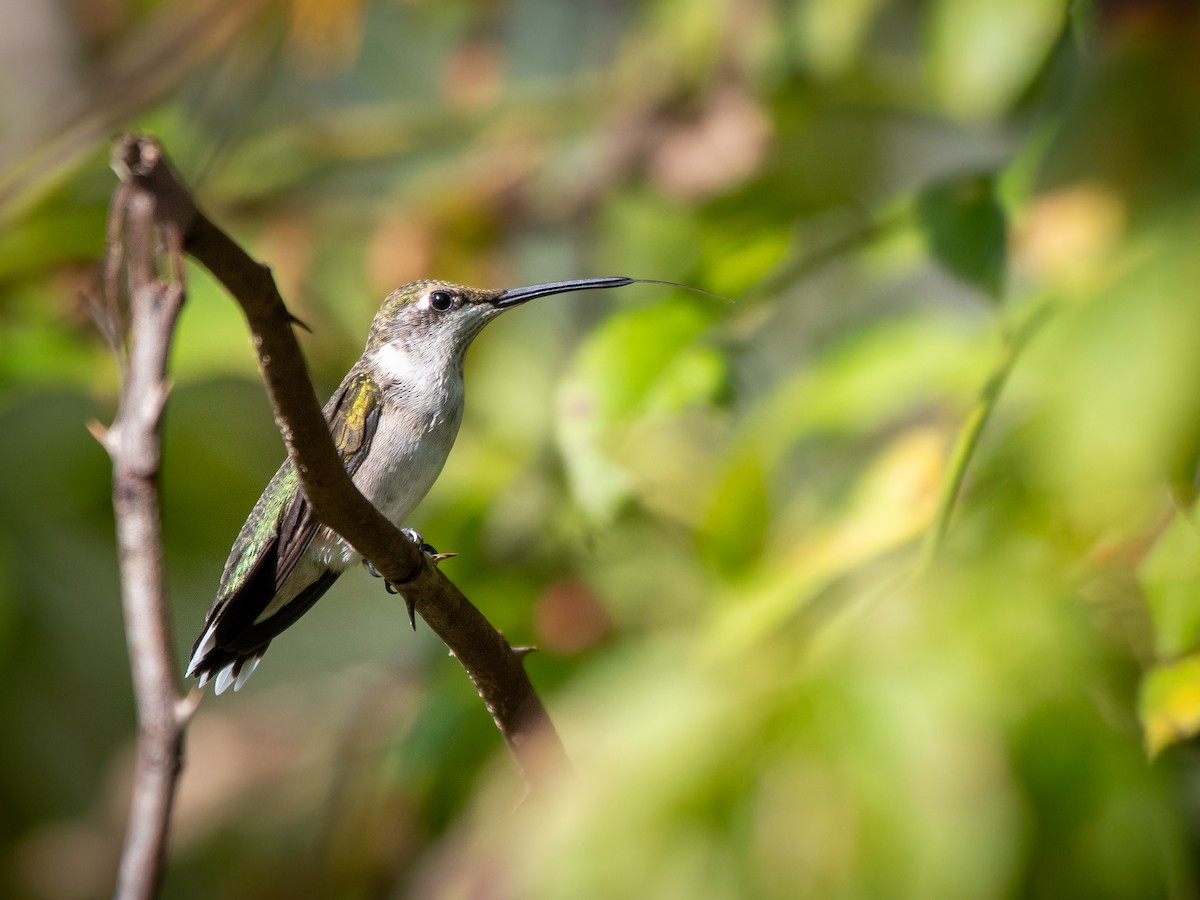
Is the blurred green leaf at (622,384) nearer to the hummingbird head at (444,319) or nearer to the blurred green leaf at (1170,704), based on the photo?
the hummingbird head at (444,319)

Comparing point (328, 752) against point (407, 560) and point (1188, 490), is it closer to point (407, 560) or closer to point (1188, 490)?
A: point (407, 560)

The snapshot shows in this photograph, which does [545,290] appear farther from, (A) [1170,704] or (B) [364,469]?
(A) [1170,704]

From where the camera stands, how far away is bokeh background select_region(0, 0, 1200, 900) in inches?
55.6

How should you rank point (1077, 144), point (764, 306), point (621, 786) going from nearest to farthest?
point (621, 786), point (1077, 144), point (764, 306)

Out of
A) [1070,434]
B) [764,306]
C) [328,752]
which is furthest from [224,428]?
[1070,434]

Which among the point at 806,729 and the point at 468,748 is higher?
the point at 468,748

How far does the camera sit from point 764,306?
262 centimetres

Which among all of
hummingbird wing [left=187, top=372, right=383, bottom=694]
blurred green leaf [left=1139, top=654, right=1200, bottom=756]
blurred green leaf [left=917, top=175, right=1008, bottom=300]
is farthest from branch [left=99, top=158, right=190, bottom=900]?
blurred green leaf [left=1139, top=654, right=1200, bottom=756]

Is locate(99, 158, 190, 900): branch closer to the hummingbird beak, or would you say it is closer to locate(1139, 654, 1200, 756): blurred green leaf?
the hummingbird beak

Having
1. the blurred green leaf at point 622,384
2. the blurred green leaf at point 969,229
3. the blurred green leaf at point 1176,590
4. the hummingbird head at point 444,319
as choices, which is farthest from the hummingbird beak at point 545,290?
the blurred green leaf at point 1176,590

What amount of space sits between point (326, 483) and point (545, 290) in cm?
91

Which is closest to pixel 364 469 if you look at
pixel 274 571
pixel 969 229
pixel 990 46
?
pixel 274 571

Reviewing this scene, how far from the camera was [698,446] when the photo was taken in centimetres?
363

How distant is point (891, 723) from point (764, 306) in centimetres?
134
